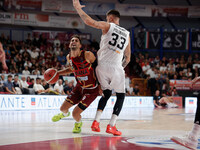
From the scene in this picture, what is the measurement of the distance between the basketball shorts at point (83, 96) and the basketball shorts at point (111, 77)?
1.20ft

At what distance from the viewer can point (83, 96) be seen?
641 cm

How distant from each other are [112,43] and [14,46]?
57.7 ft

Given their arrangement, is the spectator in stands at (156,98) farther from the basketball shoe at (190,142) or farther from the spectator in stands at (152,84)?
the basketball shoe at (190,142)

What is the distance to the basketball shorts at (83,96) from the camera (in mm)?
6234

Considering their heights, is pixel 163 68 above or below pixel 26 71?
above

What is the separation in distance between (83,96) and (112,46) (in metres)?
1.18

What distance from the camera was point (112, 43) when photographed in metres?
5.91

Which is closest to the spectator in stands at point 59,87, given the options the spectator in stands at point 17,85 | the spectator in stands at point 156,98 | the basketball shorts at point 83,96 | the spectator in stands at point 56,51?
the spectator in stands at point 17,85

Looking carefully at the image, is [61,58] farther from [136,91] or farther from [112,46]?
[112,46]

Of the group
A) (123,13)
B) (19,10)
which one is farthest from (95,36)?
(19,10)

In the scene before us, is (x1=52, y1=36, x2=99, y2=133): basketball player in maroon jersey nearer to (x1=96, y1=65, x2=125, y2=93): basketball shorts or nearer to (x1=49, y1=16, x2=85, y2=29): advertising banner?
(x1=96, y1=65, x2=125, y2=93): basketball shorts

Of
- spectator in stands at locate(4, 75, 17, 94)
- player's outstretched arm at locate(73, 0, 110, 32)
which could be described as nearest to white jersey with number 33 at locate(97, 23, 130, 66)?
player's outstretched arm at locate(73, 0, 110, 32)

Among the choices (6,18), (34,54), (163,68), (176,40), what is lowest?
(163,68)

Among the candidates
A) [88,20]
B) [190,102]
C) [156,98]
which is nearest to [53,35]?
[156,98]
